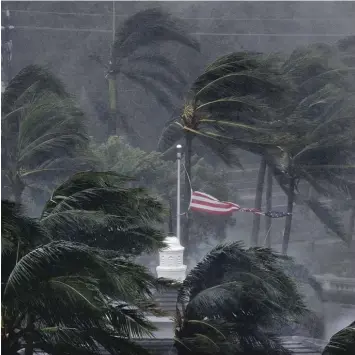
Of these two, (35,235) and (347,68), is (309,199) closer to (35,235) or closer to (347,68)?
(347,68)

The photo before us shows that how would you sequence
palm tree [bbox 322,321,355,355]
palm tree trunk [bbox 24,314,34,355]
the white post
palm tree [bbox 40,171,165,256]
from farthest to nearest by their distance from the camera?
the white post → palm tree [bbox 322,321,355,355] → palm tree [bbox 40,171,165,256] → palm tree trunk [bbox 24,314,34,355]

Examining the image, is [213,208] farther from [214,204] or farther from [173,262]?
[173,262]

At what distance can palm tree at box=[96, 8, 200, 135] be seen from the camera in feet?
47.9

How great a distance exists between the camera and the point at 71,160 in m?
14.2

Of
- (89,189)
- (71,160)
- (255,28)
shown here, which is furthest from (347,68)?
(89,189)

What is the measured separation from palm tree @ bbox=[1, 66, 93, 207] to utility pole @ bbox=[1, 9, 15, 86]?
0.12 meters

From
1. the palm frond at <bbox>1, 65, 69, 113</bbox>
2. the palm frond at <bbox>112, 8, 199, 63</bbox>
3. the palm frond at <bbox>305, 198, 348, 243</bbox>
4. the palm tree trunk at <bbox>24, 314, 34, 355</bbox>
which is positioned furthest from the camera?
the palm frond at <bbox>305, 198, 348, 243</bbox>

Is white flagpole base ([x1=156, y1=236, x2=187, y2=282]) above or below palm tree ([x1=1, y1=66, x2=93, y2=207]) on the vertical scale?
below

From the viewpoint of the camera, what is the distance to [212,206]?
1460cm

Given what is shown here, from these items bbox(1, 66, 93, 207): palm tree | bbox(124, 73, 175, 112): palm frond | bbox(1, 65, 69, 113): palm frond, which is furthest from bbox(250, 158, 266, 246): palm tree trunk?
bbox(1, 65, 69, 113): palm frond

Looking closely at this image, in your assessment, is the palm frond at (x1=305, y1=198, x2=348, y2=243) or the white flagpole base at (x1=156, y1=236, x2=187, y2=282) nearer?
the white flagpole base at (x1=156, y1=236, x2=187, y2=282)

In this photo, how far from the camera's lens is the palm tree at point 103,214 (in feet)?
37.1

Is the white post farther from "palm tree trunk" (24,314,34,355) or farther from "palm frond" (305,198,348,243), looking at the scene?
"palm tree trunk" (24,314,34,355)

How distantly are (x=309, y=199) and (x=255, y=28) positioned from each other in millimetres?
2103
